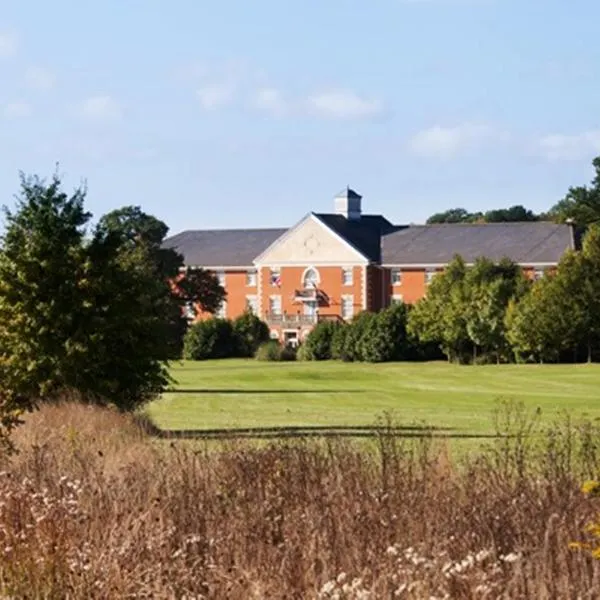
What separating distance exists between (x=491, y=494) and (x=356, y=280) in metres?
102

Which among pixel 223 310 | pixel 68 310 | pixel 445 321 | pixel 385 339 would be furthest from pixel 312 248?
pixel 68 310

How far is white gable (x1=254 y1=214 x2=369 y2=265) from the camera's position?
113500 millimetres

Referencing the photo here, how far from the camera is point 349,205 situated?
119938 millimetres

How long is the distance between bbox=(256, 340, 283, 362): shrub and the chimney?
2617 centimetres

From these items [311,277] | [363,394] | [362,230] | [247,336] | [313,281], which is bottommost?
[363,394]

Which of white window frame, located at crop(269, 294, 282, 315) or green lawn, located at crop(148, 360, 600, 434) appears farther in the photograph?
white window frame, located at crop(269, 294, 282, 315)

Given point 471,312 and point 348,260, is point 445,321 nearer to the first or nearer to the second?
point 471,312

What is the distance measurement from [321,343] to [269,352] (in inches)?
128

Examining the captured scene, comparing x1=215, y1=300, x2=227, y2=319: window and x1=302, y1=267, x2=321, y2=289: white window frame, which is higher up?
x1=302, y1=267, x2=321, y2=289: white window frame

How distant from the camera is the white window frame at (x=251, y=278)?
394ft

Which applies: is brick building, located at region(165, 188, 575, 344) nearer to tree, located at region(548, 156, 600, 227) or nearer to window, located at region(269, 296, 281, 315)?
window, located at region(269, 296, 281, 315)

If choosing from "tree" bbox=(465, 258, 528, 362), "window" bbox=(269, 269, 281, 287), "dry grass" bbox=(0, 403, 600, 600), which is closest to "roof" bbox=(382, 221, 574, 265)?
"window" bbox=(269, 269, 281, 287)

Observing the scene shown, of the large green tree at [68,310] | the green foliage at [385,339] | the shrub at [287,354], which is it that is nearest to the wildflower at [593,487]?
the large green tree at [68,310]

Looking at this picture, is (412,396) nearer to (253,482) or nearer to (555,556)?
(253,482)
